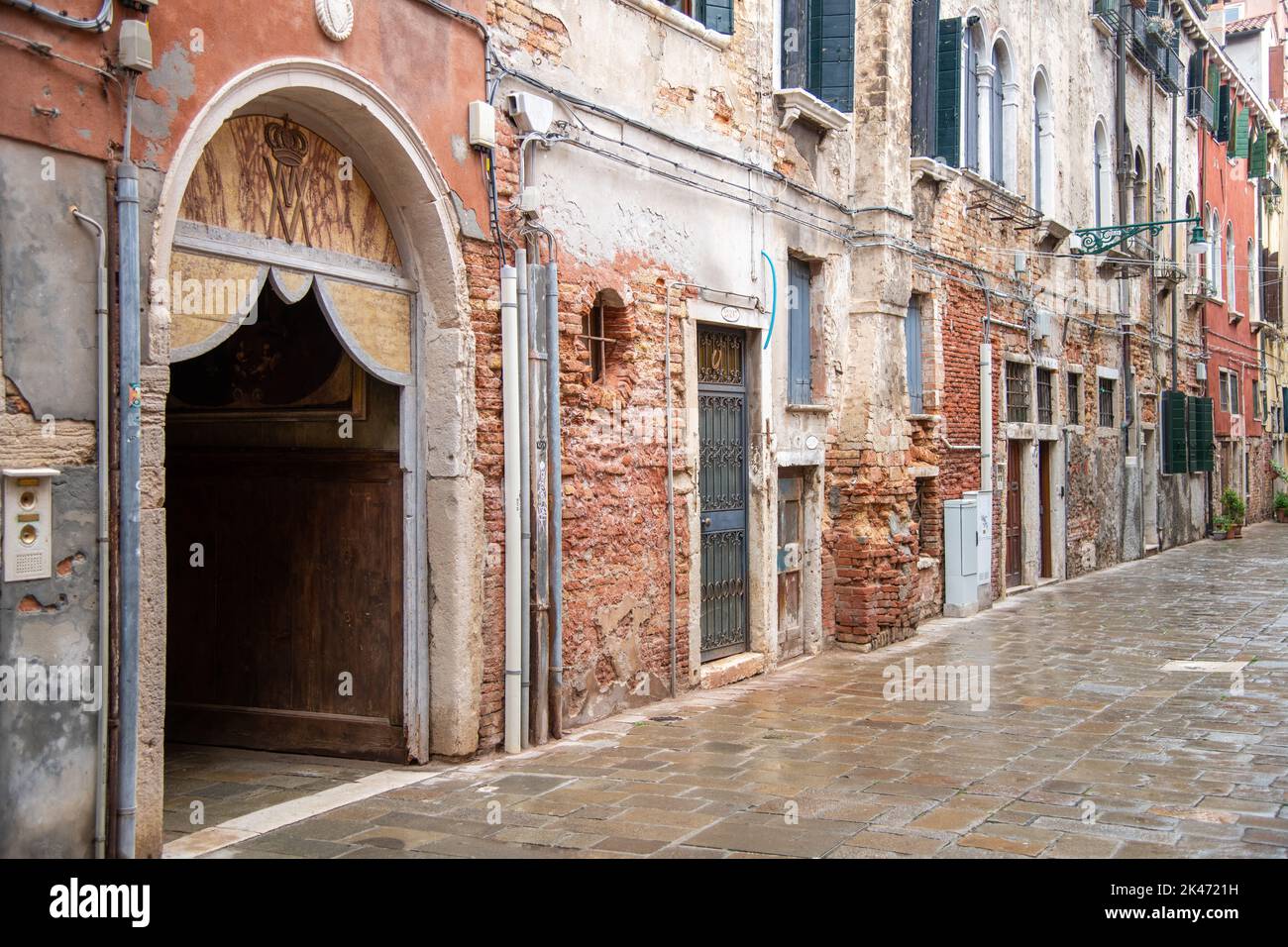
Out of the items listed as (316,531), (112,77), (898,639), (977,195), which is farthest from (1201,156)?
(112,77)

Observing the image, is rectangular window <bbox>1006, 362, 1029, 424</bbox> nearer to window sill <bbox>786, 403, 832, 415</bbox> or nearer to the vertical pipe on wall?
window sill <bbox>786, 403, 832, 415</bbox>

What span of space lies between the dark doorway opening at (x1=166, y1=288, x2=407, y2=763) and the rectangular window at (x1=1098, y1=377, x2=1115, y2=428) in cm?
1403

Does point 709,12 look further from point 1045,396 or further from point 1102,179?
point 1102,179

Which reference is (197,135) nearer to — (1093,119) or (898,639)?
(898,639)

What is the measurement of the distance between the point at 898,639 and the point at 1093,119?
9977mm

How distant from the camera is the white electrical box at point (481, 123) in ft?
21.7

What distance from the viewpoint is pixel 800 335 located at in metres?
10.6

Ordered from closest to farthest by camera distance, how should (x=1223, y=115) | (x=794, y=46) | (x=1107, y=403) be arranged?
(x=794, y=46), (x=1107, y=403), (x=1223, y=115)

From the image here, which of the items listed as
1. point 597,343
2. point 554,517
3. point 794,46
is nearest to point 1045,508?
point 794,46

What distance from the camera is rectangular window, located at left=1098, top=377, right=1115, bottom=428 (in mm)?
18422

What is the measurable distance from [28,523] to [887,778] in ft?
13.3

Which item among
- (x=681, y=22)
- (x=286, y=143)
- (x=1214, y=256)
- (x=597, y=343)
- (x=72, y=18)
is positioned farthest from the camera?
(x=1214, y=256)

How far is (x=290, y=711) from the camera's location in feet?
22.7

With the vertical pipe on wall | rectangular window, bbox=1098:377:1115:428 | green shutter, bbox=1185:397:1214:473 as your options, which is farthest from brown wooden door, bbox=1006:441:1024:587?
the vertical pipe on wall
